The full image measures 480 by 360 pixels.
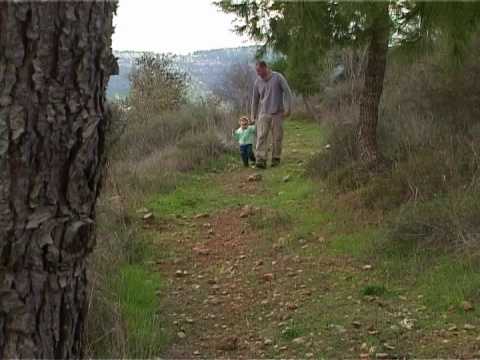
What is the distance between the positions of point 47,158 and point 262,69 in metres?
8.67

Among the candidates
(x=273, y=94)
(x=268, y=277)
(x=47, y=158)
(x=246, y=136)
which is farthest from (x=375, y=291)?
(x=246, y=136)

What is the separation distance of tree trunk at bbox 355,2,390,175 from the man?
85.8 inches

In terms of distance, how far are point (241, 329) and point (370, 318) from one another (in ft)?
2.64

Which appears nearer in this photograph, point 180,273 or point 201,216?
point 180,273

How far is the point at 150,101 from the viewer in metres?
20.9

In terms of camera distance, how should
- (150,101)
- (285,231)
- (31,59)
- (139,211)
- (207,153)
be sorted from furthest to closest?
(150,101)
(207,153)
(139,211)
(285,231)
(31,59)

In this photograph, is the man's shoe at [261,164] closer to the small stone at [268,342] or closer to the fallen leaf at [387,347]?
the small stone at [268,342]

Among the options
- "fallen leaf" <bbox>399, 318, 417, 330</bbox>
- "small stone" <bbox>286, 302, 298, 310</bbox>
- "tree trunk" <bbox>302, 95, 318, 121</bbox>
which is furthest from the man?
"tree trunk" <bbox>302, 95, 318, 121</bbox>

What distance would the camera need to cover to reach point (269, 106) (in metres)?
10.5

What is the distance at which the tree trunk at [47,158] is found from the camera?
1726 millimetres

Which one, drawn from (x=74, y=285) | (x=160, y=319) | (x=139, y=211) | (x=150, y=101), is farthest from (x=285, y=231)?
(x=150, y=101)

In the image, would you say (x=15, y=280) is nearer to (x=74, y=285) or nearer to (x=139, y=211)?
(x=74, y=285)

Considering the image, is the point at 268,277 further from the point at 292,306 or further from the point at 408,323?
the point at 408,323

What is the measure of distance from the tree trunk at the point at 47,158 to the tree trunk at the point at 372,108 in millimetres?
5991
